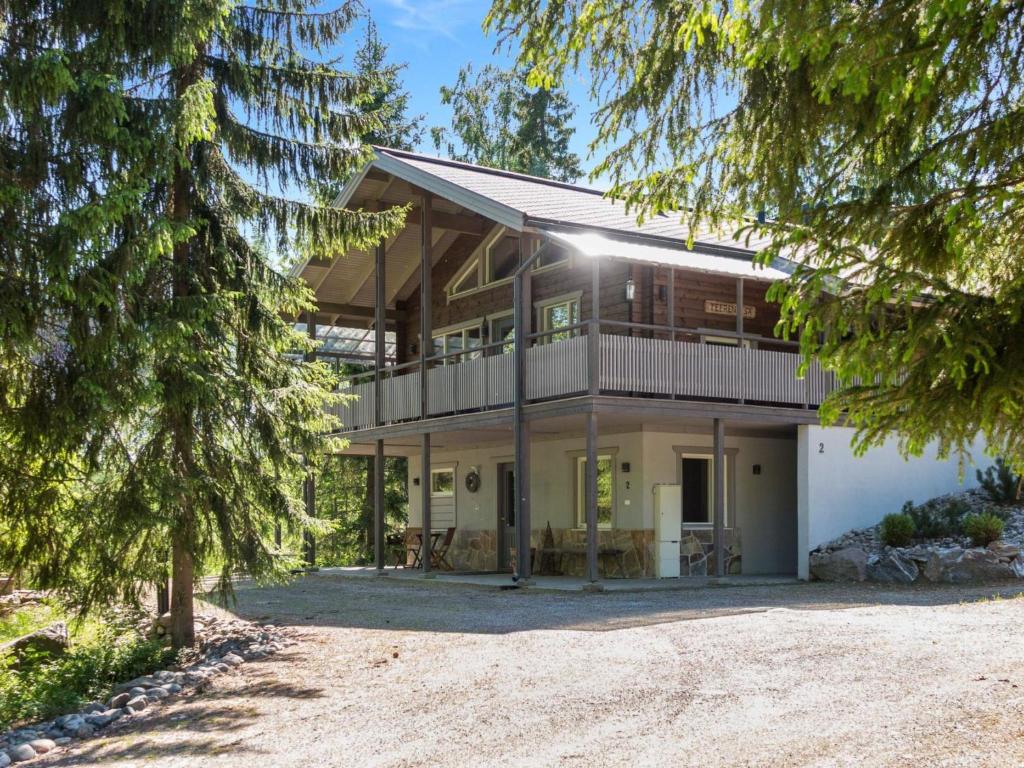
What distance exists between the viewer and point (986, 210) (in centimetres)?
540

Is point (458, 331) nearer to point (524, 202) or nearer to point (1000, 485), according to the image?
point (524, 202)

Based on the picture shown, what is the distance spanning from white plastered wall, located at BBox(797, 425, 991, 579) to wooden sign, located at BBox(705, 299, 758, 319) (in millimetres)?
2794

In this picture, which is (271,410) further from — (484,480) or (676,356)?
(484,480)

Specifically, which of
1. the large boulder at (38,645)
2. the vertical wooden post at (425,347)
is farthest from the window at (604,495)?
the large boulder at (38,645)

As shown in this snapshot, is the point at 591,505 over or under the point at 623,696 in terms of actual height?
over

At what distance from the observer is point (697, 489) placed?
19391 mm

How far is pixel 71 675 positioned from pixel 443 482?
564 inches

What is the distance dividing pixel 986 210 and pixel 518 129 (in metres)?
35.3

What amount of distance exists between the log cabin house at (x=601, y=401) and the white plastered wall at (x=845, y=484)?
0.03 metres

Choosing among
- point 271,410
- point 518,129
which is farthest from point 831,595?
point 518,129

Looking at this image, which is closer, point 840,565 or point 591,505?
point 591,505

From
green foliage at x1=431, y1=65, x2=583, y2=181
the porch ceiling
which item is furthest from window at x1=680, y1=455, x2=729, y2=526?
green foliage at x1=431, y1=65, x2=583, y2=181

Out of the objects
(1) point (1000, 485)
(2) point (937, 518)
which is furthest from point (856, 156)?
(1) point (1000, 485)

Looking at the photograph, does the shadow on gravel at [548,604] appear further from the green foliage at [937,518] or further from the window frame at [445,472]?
the window frame at [445,472]
